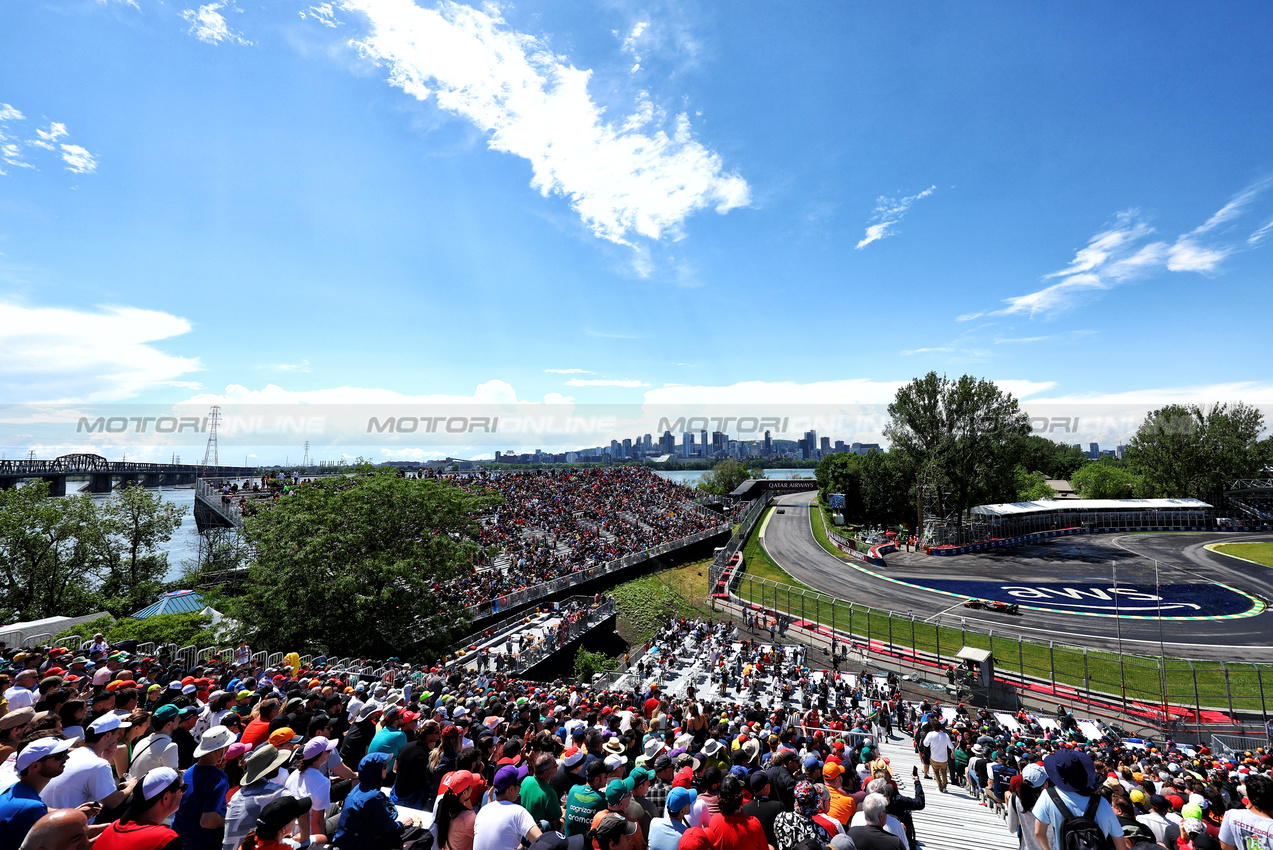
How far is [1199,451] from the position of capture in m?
72.8

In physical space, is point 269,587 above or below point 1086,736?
above

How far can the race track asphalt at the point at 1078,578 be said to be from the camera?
28.2m

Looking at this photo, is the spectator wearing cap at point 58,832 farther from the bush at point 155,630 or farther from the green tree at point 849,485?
the green tree at point 849,485

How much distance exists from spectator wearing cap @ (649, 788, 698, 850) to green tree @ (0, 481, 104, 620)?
40.3 meters

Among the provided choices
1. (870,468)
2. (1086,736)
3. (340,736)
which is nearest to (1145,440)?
(870,468)

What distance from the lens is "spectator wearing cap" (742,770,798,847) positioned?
15.0 feet

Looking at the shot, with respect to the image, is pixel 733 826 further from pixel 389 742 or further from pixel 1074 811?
pixel 389 742

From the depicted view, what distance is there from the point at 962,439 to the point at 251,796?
65286 millimetres

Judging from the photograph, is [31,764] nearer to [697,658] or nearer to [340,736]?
[340,736]

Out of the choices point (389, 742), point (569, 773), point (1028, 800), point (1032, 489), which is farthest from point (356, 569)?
point (1032, 489)

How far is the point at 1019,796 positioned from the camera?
6.20 meters

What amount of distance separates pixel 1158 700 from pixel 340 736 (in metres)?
29.5

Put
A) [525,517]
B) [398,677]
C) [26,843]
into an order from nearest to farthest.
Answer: [26,843] → [398,677] → [525,517]

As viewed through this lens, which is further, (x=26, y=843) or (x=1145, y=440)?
(x=1145, y=440)
